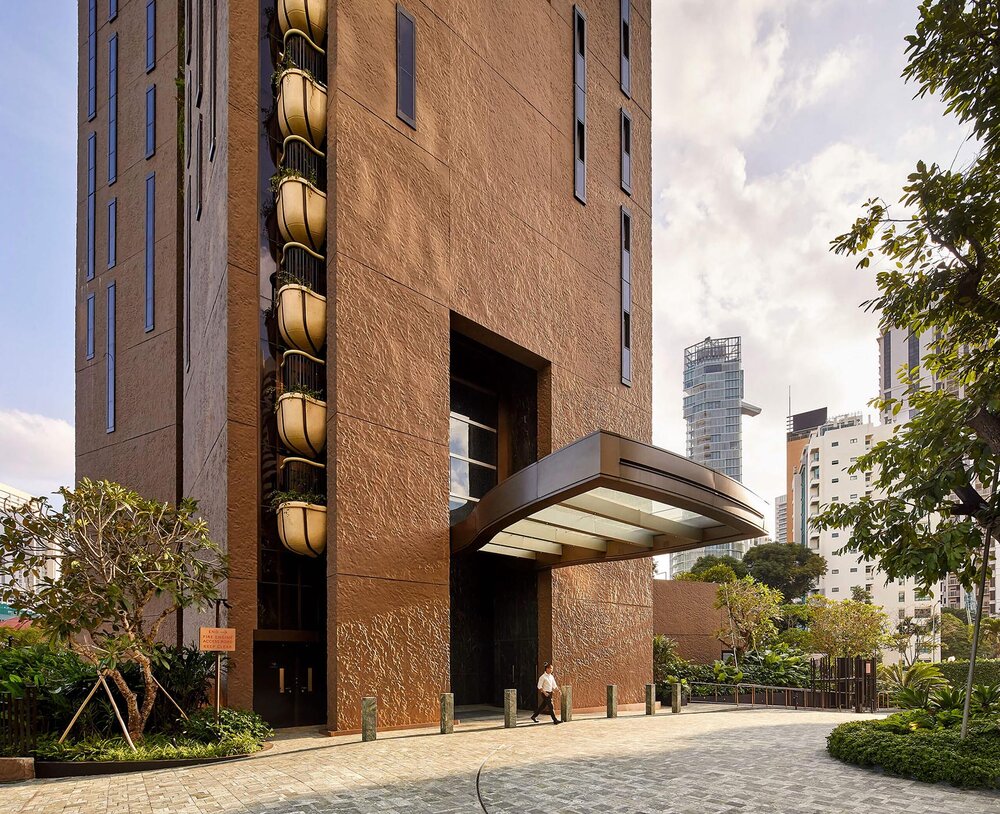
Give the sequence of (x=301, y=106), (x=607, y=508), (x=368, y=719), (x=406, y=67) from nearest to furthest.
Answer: (x=368, y=719) < (x=607, y=508) < (x=301, y=106) < (x=406, y=67)

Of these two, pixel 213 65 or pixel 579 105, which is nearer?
pixel 213 65

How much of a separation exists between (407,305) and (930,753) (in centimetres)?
1303

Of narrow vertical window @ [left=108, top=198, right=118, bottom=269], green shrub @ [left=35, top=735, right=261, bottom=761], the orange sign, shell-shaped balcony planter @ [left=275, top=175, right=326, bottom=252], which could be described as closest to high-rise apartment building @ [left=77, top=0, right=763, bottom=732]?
shell-shaped balcony planter @ [left=275, top=175, right=326, bottom=252]

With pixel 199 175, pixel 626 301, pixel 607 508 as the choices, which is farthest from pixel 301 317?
pixel 626 301

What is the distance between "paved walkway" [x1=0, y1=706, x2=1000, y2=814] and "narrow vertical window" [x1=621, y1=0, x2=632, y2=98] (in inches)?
913

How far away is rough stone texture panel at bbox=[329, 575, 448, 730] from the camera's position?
15.7m

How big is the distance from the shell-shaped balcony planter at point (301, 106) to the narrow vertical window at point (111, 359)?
16.3 metres

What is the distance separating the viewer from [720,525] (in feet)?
56.9

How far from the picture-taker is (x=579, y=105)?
2603 centimetres

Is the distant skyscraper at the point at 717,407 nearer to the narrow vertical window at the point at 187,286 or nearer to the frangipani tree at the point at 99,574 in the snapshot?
the narrow vertical window at the point at 187,286

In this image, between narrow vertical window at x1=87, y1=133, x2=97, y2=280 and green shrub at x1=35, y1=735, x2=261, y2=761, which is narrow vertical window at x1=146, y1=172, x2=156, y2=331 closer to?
narrow vertical window at x1=87, y1=133, x2=97, y2=280

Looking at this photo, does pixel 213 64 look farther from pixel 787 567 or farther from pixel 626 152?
pixel 787 567

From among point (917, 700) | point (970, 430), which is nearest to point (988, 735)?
point (917, 700)

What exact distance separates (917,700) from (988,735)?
2.38 m
